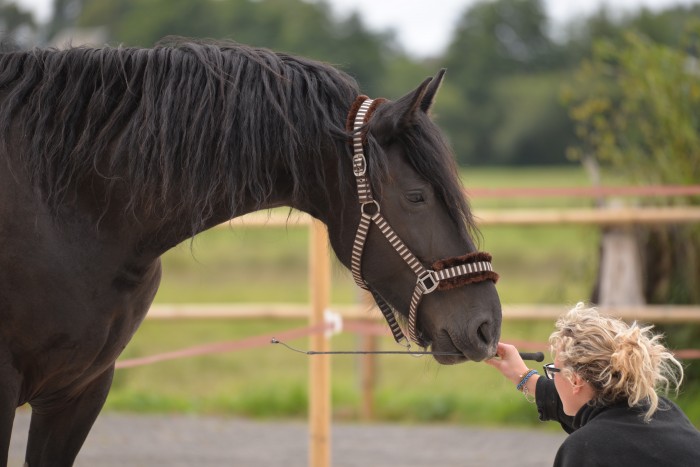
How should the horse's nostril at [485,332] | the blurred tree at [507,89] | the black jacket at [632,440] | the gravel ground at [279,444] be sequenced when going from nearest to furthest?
the black jacket at [632,440] → the horse's nostril at [485,332] → the gravel ground at [279,444] → the blurred tree at [507,89]

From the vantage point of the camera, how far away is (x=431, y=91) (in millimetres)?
2531

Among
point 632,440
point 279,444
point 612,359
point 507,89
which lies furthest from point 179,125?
point 507,89

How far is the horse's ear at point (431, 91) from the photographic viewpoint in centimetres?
252

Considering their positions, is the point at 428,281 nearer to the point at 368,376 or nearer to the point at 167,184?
the point at 167,184

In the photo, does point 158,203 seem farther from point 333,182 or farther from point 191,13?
point 191,13

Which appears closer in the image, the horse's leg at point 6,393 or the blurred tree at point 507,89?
the horse's leg at point 6,393

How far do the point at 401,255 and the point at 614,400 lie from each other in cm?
67

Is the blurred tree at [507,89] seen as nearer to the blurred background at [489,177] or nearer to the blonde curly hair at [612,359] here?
A: the blurred background at [489,177]

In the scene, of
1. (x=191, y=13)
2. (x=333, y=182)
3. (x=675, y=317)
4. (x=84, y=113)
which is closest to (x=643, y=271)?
(x=675, y=317)

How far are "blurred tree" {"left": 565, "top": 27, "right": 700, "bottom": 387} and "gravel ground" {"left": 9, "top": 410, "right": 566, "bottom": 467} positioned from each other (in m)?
1.38

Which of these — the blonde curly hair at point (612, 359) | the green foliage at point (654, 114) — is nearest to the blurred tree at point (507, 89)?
the green foliage at point (654, 114)

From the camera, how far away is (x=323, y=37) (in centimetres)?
3575

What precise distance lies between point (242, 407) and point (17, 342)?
4.83 m

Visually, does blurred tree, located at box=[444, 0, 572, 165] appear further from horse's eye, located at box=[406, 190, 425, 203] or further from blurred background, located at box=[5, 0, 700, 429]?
horse's eye, located at box=[406, 190, 425, 203]
